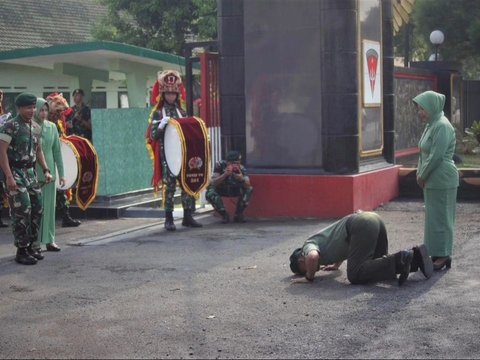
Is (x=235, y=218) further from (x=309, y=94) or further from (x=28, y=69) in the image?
(x=28, y=69)

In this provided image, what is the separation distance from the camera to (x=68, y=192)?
12555 millimetres

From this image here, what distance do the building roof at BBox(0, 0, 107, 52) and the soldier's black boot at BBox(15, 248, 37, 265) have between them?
17133 mm

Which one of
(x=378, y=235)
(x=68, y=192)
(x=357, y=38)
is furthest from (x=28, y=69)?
(x=378, y=235)

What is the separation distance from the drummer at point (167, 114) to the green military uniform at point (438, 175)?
12.6ft

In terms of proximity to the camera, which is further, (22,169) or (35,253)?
(35,253)

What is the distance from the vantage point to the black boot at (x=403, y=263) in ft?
25.6

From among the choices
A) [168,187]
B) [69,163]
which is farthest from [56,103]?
[168,187]

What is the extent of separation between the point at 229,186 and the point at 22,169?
11.7 ft

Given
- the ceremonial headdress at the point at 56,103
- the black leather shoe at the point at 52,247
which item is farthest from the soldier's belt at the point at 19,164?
the ceremonial headdress at the point at 56,103

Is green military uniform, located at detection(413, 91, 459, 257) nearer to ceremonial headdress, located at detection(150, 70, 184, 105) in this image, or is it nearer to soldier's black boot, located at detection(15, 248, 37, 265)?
ceremonial headdress, located at detection(150, 70, 184, 105)

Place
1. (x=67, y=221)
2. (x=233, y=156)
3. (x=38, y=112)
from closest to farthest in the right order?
(x=38, y=112)
(x=233, y=156)
(x=67, y=221)

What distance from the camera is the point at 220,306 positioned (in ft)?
24.1

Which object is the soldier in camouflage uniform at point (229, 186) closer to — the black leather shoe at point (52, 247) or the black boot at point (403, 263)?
the black leather shoe at point (52, 247)

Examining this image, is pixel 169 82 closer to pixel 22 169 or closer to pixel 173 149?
pixel 173 149
